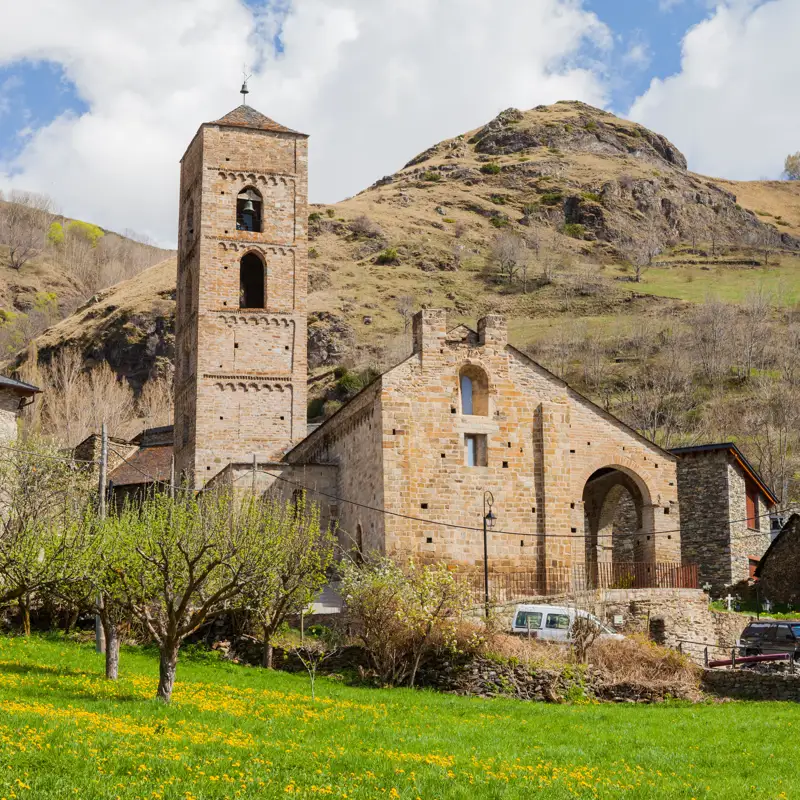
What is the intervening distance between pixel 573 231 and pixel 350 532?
353 feet

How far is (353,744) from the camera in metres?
14.8

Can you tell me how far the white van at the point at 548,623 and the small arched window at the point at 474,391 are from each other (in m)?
7.44

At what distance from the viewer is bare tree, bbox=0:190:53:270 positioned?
442 feet

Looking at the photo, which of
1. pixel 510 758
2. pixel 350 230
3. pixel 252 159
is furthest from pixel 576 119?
pixel 510 758

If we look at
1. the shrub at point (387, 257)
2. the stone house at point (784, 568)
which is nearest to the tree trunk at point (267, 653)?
the stone house at point (784, 568)

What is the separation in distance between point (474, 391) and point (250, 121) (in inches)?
800

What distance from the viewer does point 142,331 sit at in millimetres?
93188

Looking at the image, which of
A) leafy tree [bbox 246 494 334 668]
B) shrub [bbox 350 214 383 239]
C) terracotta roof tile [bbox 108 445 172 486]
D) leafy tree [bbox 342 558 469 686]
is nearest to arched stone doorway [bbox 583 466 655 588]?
leafy tree [bbox 342 558 469 686]

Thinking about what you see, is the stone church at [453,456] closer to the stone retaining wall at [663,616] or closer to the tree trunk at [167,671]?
the stone retaining wall at [663,616]

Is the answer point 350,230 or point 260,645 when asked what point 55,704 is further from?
point 350,230

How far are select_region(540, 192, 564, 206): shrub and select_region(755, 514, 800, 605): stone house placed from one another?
10975cm

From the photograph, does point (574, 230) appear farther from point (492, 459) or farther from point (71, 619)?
point (71, 619)

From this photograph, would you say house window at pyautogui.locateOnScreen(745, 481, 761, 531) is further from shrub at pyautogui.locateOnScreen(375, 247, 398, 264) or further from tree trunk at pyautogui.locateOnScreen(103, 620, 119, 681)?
shrub at pyautogui.locateOnScreen(375, 247, 398, 264)

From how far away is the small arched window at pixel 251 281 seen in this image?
4481 cm
